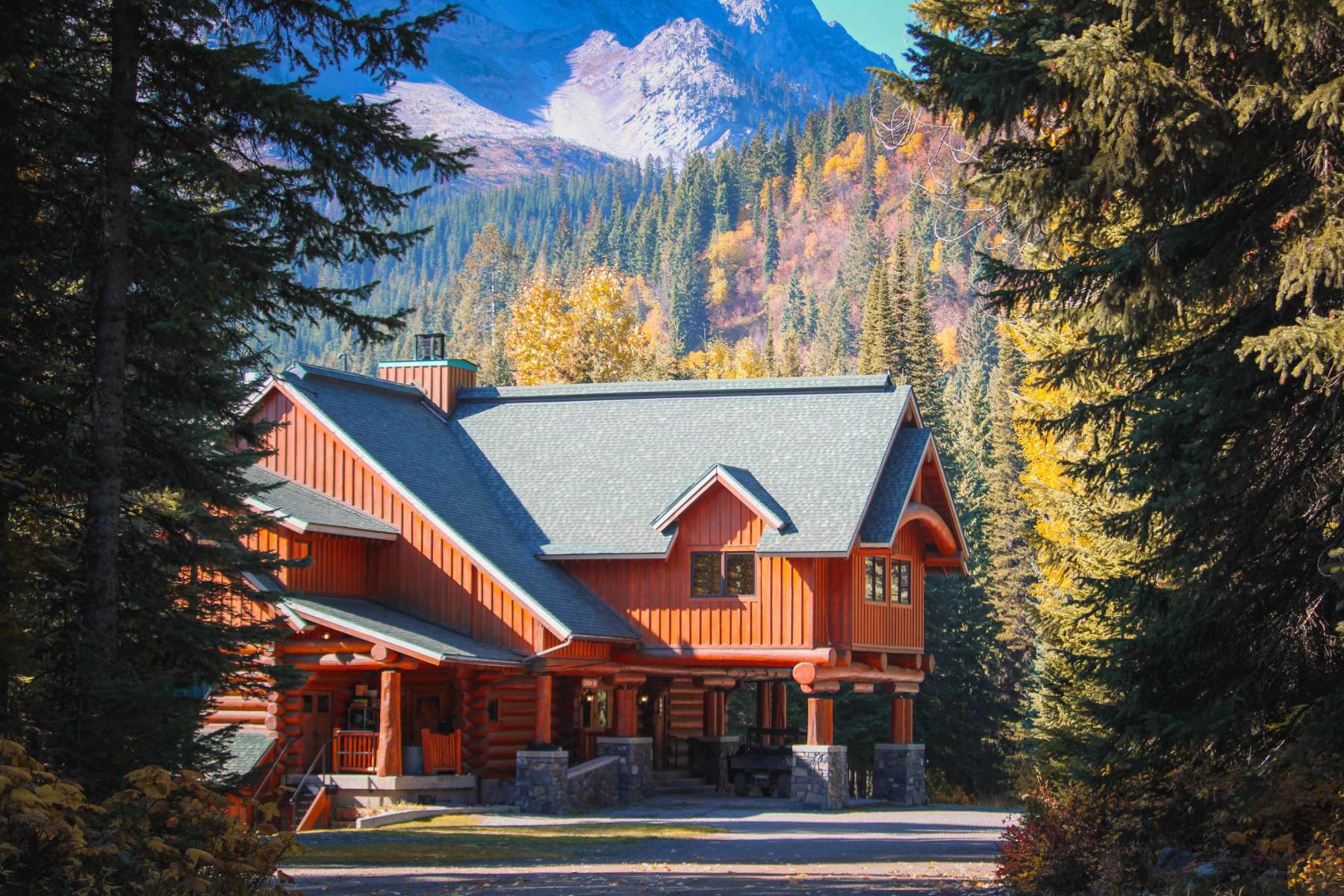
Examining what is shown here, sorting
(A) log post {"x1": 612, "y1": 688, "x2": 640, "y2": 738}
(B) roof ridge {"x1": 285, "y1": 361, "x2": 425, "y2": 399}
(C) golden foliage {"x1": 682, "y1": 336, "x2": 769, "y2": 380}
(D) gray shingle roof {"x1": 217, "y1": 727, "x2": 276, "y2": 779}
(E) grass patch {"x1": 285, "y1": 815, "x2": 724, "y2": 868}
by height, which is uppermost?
(C) golden foliage {"x1": 682, "y1": 336, "x2": 769, "y2": 380}

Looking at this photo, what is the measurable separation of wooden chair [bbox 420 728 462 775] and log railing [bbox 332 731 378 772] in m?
0.98

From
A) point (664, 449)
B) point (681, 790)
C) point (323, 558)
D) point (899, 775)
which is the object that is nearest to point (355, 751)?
point (323, 558)

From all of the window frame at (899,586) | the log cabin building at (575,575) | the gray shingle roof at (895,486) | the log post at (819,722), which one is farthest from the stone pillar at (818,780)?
the gray shingle roof at (895,486)

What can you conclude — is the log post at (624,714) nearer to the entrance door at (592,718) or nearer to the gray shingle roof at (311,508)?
the entrance door at (592,718)

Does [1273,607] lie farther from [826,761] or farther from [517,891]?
[826,761]

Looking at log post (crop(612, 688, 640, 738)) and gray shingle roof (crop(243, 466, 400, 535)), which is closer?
gray shingle roof (crop(243, 466, 400, 535))

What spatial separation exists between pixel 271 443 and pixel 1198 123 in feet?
82.7

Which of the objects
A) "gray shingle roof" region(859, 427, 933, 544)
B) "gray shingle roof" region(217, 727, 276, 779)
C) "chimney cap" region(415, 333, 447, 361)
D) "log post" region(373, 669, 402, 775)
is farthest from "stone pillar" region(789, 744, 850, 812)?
"chimney cap" region(415, 333, 447, 361)

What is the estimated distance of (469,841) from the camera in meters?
23.6

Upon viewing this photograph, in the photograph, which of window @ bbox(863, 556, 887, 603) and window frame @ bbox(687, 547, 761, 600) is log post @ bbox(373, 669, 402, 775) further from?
window @ bbox(863, 556, 887, 603)

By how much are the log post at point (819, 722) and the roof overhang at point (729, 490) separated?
4245mm

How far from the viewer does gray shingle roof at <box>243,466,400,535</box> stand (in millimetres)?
29938

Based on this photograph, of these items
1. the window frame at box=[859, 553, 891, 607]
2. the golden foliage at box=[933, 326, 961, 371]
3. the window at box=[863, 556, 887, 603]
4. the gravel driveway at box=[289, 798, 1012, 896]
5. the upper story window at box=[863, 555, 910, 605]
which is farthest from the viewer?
the golden foliage at box=[933, 326, 961, 371]

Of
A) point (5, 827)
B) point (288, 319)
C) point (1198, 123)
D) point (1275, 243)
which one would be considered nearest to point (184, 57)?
point (288, 319)
